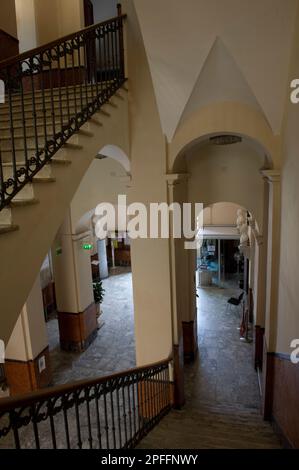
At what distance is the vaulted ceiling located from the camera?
3.55 meters

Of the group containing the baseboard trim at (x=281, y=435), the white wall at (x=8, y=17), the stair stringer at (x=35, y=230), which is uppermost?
the white wall at (x=8, y=17)

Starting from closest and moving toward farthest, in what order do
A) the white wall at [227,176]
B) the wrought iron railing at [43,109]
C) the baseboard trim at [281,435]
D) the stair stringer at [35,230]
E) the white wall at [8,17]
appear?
the stair stringer at [35,230] → the wrought iron railing at [43,109] → the baseboard trim at [281,435] → the white wall at [8,17] → the white wall at [227,176]

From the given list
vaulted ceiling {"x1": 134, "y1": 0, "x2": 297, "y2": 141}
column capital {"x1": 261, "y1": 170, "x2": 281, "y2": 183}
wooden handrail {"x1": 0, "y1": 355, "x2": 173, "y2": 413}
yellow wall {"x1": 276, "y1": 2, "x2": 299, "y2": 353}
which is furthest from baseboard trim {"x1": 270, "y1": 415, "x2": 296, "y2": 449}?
vaulted ceiling {"x1": 134, "y1": 0, "x2": 297, "y2": 141}

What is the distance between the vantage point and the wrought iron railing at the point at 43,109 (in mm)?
2656

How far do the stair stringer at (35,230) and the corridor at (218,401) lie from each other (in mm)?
2539

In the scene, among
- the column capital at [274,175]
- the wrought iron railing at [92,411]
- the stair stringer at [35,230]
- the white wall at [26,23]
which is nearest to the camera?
the wrought iron railing at [92,411]

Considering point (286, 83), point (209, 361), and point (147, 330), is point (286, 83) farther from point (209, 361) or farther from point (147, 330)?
point (209, 361)

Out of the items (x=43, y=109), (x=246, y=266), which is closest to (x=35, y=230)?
(x=43, y=109)

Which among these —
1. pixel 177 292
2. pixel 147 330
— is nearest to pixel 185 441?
pixel 147 330

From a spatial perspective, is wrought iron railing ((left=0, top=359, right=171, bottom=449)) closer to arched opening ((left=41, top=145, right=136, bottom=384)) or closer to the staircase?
the staircase

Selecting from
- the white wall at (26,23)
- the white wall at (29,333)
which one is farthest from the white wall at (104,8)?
the white wall at (29,333)

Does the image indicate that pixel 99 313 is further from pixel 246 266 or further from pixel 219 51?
pixel 219 51

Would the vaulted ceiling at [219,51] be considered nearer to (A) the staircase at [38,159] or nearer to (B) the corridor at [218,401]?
(A) the staircase at [38,159]

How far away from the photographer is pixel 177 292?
557cm
